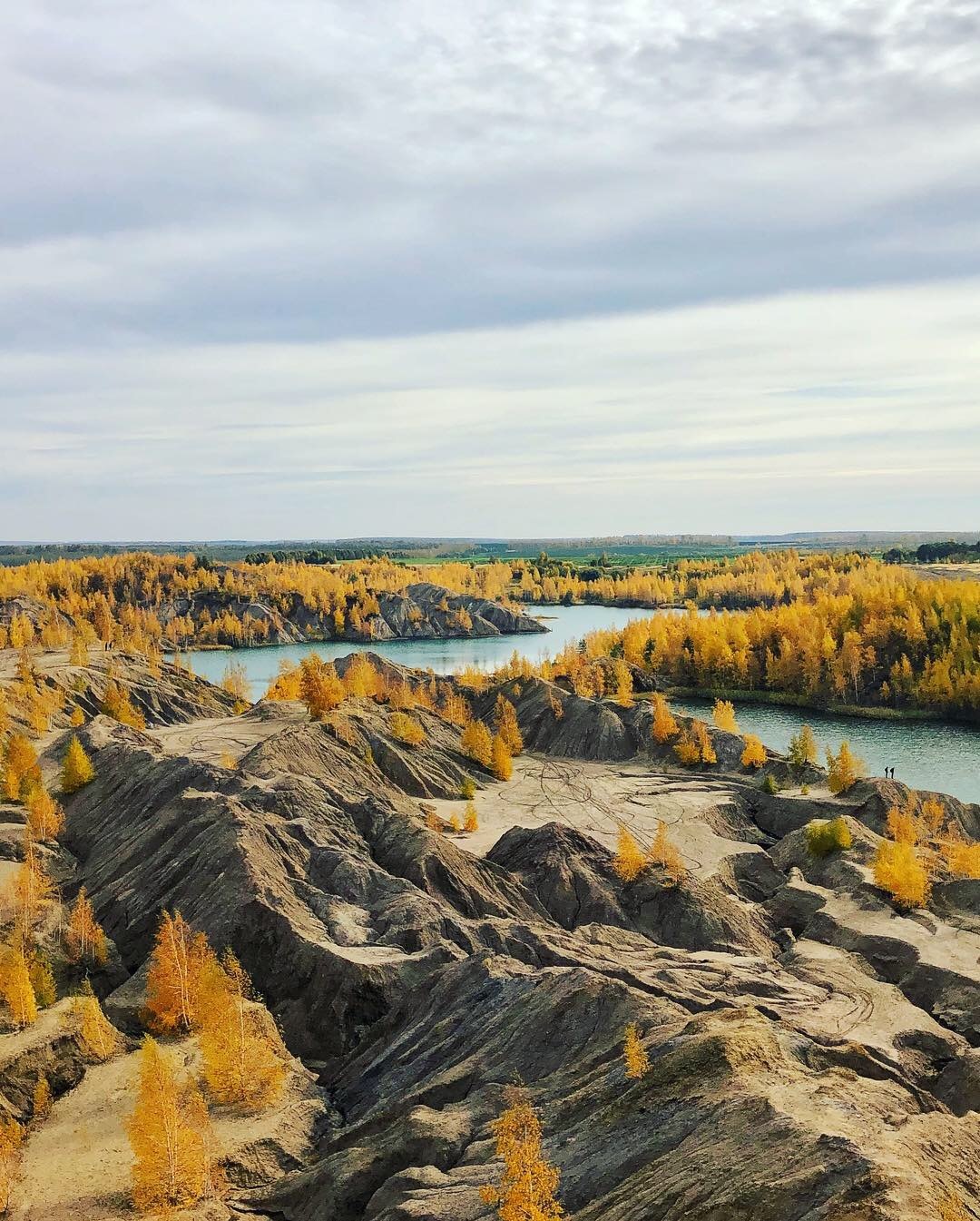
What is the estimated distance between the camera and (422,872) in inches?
1857

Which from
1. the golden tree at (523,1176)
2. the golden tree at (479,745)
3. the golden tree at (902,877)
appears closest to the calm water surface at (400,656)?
the golden tree at (479,745)

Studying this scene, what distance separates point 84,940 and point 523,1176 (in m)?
25.2

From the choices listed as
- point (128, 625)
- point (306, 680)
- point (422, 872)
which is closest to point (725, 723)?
point (306, 680)

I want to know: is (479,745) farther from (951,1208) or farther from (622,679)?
(951,1208)

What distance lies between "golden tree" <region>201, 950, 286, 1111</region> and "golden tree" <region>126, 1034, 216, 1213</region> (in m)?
3.68

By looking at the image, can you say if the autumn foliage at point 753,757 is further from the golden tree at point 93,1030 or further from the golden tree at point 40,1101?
the golden tree at point 40,1101

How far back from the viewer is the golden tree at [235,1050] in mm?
30203

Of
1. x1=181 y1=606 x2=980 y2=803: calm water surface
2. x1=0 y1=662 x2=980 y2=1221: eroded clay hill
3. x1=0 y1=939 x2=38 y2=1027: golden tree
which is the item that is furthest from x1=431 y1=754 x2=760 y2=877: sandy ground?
x1=0 y1=939 x2=38 y2=1027: golden tree

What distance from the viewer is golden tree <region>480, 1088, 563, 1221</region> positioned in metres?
20.9

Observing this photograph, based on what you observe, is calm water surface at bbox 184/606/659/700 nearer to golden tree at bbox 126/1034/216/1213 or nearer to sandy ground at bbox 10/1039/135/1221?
sandy ground at bbox 10/1039/135/1221

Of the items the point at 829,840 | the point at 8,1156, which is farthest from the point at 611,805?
the point at 8,1156

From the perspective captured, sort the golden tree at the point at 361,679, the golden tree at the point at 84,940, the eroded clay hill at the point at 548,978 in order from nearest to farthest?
the eroded clay hill at the point at 548,978, the golden tree at the point at 84,940, the golden tree at the point at 361,679

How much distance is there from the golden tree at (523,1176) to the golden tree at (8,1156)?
43.0 feet

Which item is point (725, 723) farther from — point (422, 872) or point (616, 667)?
point (422, 872)
